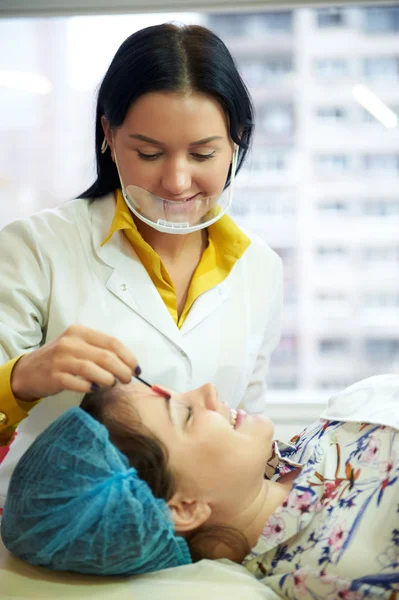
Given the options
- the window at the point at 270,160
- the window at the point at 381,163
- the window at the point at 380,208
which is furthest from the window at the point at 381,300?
the window at the point at 270,160

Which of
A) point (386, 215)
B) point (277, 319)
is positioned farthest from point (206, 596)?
point (386, 215)

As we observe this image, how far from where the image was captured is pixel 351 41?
282 cm

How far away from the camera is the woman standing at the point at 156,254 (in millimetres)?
1491

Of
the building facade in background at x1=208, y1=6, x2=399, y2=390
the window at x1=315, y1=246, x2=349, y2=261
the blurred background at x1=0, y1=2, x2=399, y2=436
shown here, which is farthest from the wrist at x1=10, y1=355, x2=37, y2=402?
the window at x1=315, y1=246, x2=349, y2=261

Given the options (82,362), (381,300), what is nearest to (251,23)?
(381,300)

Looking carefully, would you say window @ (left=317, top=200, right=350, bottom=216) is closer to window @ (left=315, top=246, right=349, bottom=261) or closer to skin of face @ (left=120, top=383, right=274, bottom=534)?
window @ (left=315, top=246, right=349, bottom=261)

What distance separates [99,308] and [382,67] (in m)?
1.79

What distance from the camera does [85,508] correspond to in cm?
116

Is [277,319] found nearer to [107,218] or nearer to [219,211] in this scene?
[219,211]

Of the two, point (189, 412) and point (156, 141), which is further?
point (156, 141)

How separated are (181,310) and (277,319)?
314 millimetres

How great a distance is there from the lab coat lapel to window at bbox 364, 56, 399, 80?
157 centimetres

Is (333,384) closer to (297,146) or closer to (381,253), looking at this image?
(381,253)

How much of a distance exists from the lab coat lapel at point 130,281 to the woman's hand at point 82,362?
45 centimetres
